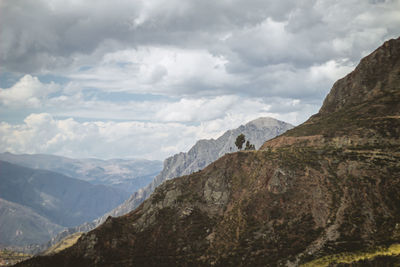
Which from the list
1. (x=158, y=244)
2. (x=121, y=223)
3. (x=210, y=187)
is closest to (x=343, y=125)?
(x=210, y=187)

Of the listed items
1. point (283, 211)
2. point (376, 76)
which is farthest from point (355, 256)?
point (376, 76)

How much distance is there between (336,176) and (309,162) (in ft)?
45.8

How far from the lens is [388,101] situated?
158 meters

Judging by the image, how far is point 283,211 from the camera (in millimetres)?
115688

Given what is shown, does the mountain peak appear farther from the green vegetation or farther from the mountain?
the green vegetation

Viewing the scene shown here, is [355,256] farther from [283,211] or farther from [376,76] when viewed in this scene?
[376,76]

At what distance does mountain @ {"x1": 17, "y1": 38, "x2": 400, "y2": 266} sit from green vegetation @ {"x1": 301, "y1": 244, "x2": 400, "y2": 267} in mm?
281

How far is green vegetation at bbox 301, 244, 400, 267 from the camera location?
8161cm

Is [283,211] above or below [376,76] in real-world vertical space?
below

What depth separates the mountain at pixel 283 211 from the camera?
317ft

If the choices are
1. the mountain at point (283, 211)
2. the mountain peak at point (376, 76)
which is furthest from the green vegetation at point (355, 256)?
the mountain peak at point (376, 76)

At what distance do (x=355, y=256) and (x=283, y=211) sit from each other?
32.9 meters

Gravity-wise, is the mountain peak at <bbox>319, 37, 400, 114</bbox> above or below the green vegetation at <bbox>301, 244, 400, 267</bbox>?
above

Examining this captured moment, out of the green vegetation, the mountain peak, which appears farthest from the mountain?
the mountain peak
